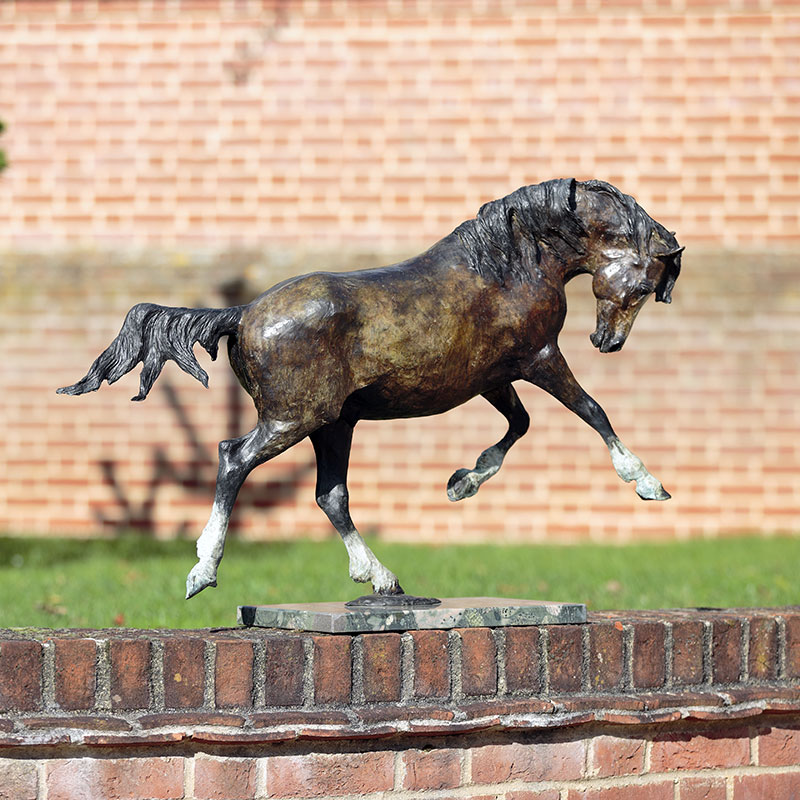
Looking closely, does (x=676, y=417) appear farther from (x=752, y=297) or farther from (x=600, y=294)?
(x=600, y=294)

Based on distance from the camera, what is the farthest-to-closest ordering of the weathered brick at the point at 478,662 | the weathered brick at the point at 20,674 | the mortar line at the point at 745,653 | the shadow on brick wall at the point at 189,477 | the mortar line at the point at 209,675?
1. the shadow on brick wall at the point at 189,477
2. the mortar line at the point at 745,653
3. the weathered brick at the point at 478,662
4. the mortar line at the point at 209,675
5. the weathered brick at the point at 20,674

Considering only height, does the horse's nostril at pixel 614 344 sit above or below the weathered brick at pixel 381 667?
above

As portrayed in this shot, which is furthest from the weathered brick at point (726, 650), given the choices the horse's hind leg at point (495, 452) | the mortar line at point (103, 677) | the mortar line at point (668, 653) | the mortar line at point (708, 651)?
the mortar line at point (103, 677)

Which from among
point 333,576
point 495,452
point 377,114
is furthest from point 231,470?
point 377,114

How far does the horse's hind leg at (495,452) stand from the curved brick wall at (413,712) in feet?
1.72

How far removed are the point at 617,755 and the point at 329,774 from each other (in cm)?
82

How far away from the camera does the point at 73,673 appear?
3.07 meters

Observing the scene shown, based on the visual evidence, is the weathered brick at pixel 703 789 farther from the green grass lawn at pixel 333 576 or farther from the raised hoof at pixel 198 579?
the green grass lawn at pixel 333 576

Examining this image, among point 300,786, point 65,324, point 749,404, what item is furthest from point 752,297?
point 300,786

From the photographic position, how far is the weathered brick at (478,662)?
3359 mm

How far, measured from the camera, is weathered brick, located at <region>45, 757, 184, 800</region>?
3.05m

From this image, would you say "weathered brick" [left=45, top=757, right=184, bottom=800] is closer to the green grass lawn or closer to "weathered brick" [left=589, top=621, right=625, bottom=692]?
"weathered brick" [left=589, top=621, right=625, bottom=692]

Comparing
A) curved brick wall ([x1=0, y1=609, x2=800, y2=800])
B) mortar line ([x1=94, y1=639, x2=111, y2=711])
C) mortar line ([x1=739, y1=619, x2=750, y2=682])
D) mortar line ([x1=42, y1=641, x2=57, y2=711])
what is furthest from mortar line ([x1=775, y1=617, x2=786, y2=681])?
mortar line ([x1=42, y1=641, x2=57, y2=711])

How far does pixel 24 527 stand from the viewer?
10680 mm
